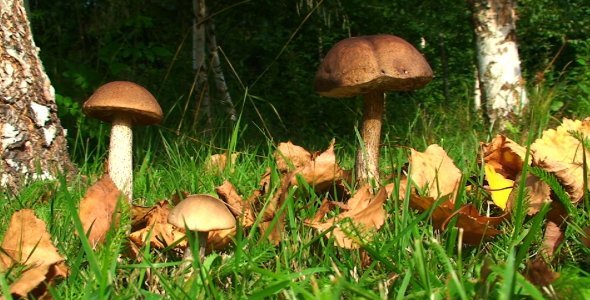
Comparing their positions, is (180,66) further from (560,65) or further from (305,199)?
(560,65)

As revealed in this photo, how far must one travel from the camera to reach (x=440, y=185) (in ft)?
6.13

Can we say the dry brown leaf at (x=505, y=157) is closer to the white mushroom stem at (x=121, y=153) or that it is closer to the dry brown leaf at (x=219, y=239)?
the dry brown leaf at (x=219, y=239)

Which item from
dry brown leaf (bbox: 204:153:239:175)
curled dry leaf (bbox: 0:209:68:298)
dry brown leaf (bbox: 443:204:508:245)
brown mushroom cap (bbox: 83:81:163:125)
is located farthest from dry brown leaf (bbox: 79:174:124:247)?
dry brown leaf (bbox: 443:204:508:245)

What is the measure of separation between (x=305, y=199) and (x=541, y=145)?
88cm

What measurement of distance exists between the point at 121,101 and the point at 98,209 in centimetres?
64

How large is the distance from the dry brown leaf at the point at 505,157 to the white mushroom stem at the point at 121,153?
4.80ft

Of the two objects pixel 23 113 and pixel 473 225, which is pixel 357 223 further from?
pixel 23 113

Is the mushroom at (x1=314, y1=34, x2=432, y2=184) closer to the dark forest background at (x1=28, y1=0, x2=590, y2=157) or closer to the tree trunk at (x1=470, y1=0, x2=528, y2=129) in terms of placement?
the tree trunk at (x1=470, y1=0, x2=528, y2=129)

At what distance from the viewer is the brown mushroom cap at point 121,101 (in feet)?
7.33

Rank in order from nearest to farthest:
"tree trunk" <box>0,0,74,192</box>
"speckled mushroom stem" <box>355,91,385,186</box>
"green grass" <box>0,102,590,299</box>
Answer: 1. "green grass" <box>0,102,590,299</box>
2. "speckled mushroom stem" <box>355,91,385,186</box>
3. "tree trunk" <box>0,0,74,192</box>

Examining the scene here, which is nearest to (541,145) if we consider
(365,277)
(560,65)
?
(365,277)

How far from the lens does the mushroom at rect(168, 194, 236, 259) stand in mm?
1498

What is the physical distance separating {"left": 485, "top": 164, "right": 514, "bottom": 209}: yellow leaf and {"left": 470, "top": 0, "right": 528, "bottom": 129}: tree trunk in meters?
2.84

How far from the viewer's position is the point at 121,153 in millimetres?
2463
